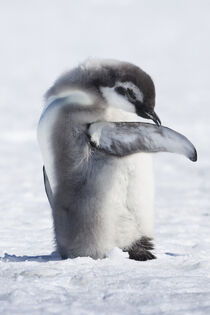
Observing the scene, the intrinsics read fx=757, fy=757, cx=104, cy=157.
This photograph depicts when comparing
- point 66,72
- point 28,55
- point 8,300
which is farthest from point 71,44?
point 8,300

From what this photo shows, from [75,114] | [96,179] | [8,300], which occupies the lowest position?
[8,300]

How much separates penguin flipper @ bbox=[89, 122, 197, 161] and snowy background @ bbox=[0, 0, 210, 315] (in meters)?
0.43

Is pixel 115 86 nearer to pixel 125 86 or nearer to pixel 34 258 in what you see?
pixel 125 86

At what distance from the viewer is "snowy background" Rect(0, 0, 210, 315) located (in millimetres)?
2297

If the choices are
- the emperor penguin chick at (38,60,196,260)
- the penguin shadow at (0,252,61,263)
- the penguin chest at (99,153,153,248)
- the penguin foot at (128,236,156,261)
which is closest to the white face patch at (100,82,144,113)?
the emperor penguin chick at (38,60,196,260)

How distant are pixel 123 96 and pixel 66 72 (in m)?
0.30

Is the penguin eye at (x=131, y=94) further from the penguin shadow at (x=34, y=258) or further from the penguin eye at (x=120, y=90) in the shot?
the penguin shadow at (x=34, y=258)

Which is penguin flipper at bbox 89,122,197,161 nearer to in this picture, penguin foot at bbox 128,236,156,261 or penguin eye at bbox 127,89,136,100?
penguin eye at bbox 127,89,136,100

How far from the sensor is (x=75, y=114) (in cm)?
308

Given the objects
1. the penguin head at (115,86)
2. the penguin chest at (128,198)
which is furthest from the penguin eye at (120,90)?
the penguin chest at (128,198)

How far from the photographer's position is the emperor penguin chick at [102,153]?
3.04 metres

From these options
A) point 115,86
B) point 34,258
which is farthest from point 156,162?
point 115,86

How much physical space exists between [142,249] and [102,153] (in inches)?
17.3

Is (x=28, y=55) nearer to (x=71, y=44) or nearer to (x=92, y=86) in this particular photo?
(x=71, y=44)
